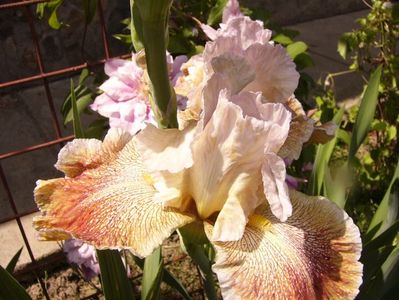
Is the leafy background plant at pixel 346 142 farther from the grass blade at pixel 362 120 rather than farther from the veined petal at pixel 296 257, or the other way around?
the veined petal at pixel 296 257

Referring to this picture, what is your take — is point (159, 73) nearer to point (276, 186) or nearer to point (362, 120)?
point (276, 186)

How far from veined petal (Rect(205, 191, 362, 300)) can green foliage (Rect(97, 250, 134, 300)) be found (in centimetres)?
25

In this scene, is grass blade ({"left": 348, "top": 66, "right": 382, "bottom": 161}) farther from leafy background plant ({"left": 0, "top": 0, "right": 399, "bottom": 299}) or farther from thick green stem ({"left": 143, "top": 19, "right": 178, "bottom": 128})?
thick green stem ({"left": 143, "top": 19, "right": 178, "bottom": 128})

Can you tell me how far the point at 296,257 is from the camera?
1.87 ft

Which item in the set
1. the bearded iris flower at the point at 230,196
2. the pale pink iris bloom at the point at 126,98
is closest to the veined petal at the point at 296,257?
the bearded iris flower at the point at 230,196

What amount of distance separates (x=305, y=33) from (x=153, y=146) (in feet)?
11.3

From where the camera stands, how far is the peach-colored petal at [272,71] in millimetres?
617

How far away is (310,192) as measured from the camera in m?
1.09

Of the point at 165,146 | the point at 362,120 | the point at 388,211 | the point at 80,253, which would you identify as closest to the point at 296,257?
the point at 165,146

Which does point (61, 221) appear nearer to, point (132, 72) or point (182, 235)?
point (182, 235)

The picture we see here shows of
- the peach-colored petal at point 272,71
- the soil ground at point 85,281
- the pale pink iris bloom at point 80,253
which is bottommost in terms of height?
the soil ground at point 85,281

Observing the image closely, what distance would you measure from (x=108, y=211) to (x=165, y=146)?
0.30ft

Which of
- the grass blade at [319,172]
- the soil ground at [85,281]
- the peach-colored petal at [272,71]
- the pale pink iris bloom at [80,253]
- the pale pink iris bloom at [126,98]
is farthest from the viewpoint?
the soil ground at [85,281]

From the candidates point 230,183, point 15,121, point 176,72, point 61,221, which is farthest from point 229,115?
point 15,121
